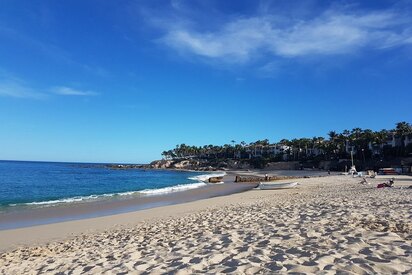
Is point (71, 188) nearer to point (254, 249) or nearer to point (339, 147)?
point (254, 249)

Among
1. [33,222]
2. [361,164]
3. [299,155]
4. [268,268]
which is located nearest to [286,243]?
[268,268]

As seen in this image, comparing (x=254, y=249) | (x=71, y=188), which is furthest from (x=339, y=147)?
(x=254, y=249)

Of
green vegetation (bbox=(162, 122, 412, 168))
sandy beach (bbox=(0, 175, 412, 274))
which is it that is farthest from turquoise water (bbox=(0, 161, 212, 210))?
green vegetation (bbox=(162, 122, 412, 168))

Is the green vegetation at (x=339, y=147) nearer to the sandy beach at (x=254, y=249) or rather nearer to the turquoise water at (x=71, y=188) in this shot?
the turquoise water at (x=71, y=188)

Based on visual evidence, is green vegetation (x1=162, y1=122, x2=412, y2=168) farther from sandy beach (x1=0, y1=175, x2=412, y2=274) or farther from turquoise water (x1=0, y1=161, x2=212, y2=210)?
sandy beach (x1=0, y1=175, x2=412, y2=274)

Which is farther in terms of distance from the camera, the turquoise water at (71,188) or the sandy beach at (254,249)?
the turquoise water at (71,188)

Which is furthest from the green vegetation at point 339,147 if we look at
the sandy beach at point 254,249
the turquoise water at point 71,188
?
the sandy beach at point 254,249

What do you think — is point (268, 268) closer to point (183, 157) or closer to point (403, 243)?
point (403, 243)

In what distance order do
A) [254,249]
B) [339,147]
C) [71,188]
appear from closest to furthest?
[254,249] < [71,188] < [339,147]

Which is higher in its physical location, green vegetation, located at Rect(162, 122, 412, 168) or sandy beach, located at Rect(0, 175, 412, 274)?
green vegetation, located at Rect(162, 122, 412, 168)

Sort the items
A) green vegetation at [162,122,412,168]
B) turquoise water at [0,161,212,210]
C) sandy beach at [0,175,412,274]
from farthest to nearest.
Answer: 1. green vegetation at [162,122,412,168]
2. turquoise water at [0,161,212,210]
3. sandy beach at [0,175,412,274]

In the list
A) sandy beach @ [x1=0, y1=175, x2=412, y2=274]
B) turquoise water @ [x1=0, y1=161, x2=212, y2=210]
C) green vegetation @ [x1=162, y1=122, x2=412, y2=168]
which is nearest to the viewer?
sandy beach @ [x1=0, y1=175, x2=412, y2=274]

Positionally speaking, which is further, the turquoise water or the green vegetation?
the green vegetation

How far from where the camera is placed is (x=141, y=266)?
6.50m
